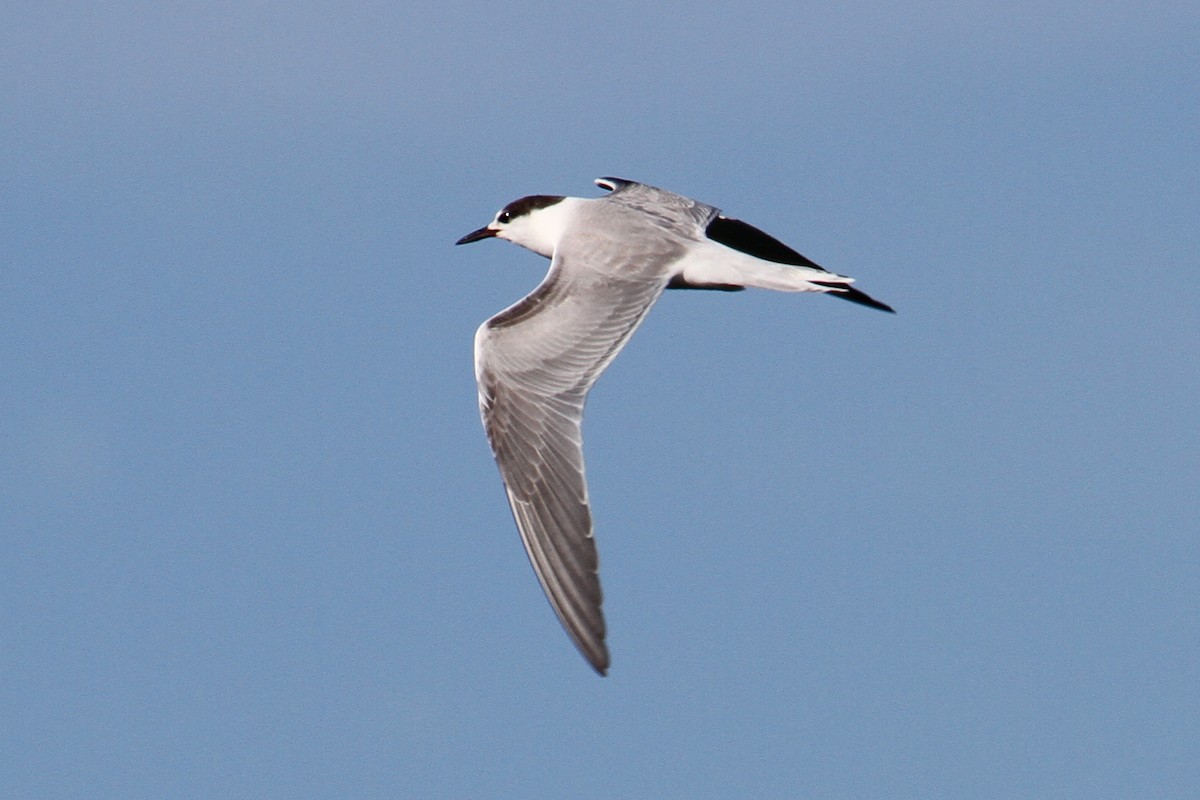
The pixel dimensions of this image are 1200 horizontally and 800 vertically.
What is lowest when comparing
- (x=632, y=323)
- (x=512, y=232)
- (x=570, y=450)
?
(x=570, y=450)

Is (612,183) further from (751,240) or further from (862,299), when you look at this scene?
(862,299)

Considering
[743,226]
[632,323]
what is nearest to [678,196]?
[743,226]

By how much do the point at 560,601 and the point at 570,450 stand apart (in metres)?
1.51

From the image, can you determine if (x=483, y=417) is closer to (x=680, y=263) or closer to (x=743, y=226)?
(x=680, y=263)

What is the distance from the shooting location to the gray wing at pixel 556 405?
1350 cm

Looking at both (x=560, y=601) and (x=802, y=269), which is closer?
(x=560, y=601)

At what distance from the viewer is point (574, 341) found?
15.0 metres

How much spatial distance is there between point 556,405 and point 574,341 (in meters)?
0.68

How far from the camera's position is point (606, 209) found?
17.3 metres

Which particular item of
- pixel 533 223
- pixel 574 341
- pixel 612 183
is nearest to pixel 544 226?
pixel 533 223

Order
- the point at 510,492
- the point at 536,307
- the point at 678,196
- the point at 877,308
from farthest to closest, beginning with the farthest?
the point at 678,196
the point at 877,308
the point at 536,307
the point at 510,492

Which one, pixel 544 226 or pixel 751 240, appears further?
pixel 751 240

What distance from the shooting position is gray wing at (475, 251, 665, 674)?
13.5 metres

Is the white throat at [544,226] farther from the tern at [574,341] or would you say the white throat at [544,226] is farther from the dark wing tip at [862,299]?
the dark wing tip at [862,299]
